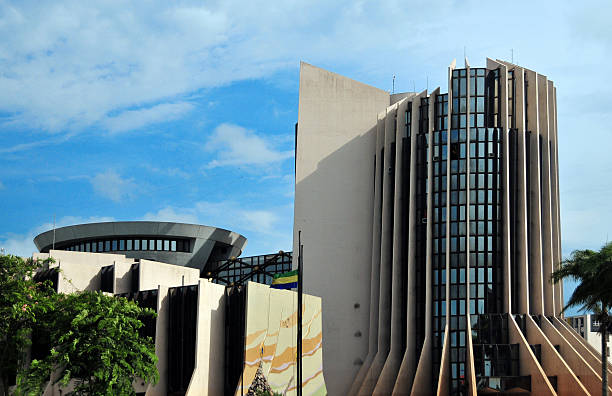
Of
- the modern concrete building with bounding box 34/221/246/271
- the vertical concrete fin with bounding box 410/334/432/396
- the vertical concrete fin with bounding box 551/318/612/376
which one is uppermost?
the modern concrete building with bounding box 34/221/246/271

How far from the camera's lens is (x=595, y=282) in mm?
53062

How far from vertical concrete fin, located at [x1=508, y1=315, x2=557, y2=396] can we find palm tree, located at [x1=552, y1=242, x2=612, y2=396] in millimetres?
14400

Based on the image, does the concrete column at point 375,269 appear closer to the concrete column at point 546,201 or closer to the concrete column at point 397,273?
the concrete column at point 397,273

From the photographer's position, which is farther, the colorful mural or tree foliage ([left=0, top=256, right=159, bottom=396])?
the colorful mural

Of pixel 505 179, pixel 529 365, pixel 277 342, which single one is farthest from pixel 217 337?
pixel 505 179

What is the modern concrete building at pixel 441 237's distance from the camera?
75812mm

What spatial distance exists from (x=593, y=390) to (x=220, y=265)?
46503 mm

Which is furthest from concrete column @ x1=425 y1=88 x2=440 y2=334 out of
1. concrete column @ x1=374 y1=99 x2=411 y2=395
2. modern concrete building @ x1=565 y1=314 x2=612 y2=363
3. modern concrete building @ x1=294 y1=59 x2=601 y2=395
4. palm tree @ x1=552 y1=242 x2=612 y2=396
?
modern concrete building @ x1=565 y1=314 x2=612 y2=363

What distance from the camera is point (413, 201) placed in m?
81.8

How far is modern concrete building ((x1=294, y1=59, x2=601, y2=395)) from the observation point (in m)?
75.8

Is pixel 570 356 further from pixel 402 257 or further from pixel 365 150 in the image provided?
pixel 365 150

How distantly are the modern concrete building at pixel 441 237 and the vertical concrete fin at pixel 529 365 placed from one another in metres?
0.14

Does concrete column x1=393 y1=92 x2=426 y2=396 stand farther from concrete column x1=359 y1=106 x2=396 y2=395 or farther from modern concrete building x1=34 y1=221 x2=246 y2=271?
modern concrete building x1=34 y1=221 x2=246 y2=271

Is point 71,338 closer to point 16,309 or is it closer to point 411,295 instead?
point 16,309
